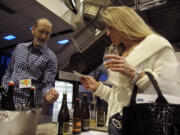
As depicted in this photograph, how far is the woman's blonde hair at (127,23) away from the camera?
882 millimetres

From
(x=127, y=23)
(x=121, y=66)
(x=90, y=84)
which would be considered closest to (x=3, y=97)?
(x=90, y=84)

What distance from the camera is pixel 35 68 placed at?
1.47 meters

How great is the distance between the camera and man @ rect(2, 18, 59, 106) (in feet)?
4.71

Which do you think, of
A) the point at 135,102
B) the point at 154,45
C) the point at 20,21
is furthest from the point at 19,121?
the point at 20,21

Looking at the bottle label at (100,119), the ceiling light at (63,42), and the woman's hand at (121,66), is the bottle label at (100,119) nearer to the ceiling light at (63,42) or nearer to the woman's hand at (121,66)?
the woman's hand at (121,66)

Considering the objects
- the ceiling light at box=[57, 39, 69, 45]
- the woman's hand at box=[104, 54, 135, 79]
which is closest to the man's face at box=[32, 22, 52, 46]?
the woman's hand at box=[104, 54, 135, 79]

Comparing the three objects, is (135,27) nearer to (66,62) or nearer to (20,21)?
(20,21)

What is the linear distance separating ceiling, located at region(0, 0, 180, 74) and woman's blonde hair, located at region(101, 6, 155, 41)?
6.36ft

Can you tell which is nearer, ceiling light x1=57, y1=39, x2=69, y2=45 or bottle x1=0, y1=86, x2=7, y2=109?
bottle x1=0, y1=86, x2=7, y2=109

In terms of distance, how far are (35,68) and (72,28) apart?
3.49 meters

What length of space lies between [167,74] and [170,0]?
2.20 m

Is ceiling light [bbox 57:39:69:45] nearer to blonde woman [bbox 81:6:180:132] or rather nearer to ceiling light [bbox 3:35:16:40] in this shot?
ceiling light [bbox 3:35:16:40]

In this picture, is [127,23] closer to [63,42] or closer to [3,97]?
[3,97]

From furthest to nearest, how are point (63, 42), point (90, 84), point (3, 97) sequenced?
point (63, 42) < point (90, 84) < point (3, 97)
